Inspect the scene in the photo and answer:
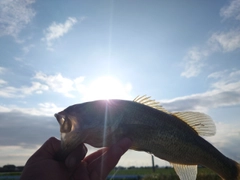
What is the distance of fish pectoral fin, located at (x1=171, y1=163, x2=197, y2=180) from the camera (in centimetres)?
559

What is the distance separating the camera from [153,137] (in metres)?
5.07

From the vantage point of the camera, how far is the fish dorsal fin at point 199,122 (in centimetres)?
571

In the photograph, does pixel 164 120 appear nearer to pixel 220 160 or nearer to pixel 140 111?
pixel 140 111

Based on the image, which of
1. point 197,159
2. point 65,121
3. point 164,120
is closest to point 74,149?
point 65,121

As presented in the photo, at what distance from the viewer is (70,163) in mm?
4477

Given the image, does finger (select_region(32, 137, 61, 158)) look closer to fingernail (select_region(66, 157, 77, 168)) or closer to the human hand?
the human hand

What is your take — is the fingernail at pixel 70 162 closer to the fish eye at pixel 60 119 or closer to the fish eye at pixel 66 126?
the fish eye at pixel 66 126

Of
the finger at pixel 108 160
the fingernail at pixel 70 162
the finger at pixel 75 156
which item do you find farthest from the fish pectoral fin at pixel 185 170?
the fingernail at pixel 70 162

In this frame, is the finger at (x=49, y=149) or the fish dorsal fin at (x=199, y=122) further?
the fish dorsal fin at (x=199, y=122)

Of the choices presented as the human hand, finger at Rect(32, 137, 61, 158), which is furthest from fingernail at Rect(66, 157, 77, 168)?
finger at Rect(32, 137, 61, 158)

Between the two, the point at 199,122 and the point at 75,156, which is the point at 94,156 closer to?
the point at 75,156

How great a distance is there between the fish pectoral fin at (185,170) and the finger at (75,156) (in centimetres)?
221

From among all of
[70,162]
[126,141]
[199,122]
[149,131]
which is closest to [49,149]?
[70,162]

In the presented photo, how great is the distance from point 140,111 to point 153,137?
0.59 m
